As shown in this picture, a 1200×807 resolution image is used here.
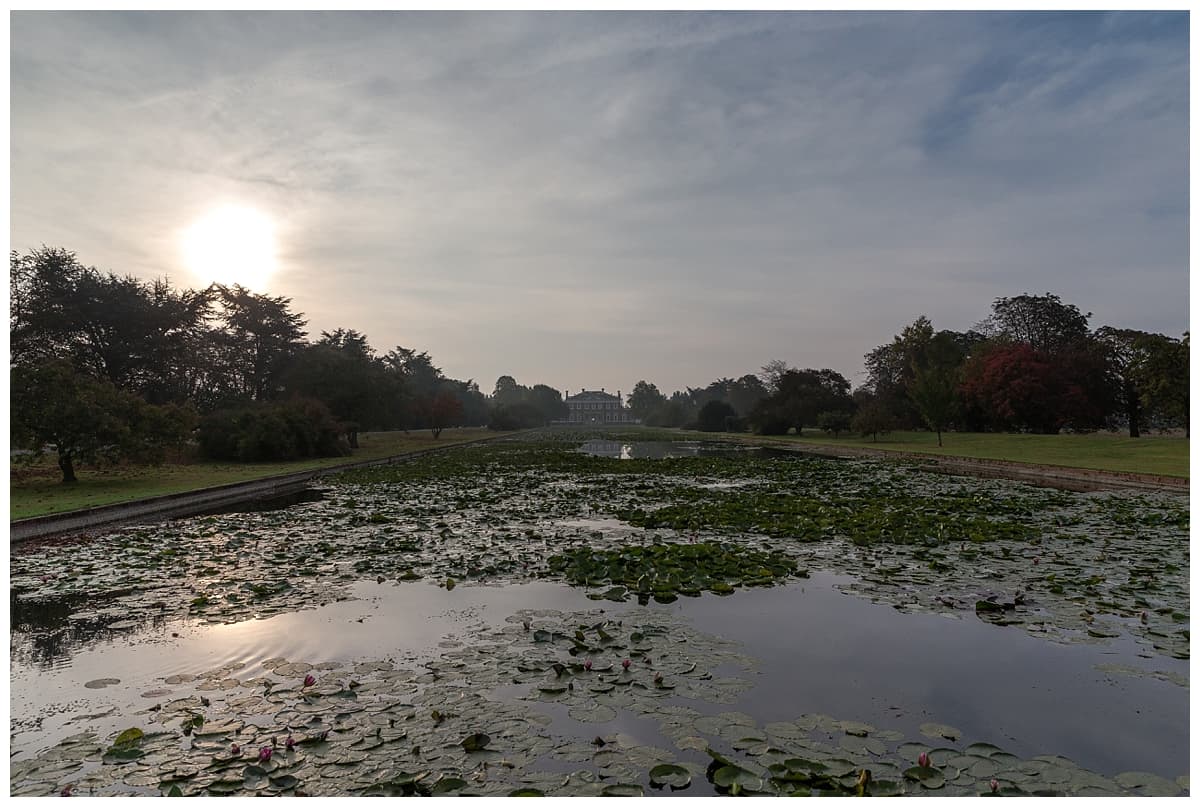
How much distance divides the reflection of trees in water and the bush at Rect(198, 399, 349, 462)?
Result: 27.0 m

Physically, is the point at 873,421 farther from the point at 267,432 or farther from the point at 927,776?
the point at 927,776

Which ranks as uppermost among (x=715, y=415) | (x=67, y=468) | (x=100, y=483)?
(x=715, y=415)

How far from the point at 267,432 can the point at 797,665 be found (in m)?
32.7

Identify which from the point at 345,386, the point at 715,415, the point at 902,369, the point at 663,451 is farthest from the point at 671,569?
the point at 715,415

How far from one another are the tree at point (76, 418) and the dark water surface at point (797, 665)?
1670cm

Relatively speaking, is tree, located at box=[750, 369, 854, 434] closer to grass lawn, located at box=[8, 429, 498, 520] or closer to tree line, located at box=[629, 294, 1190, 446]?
tree line, located at box=[629, 294, 1190, 446]

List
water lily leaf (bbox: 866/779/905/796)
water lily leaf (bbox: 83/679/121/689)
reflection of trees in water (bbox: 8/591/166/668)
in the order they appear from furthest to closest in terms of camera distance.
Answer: reflection of trees in water (bbox: 8/591/166/668) → water lily leaf (bbox: 83/679/121/689) → water lily leaf (bbox: 866/779/905/796)

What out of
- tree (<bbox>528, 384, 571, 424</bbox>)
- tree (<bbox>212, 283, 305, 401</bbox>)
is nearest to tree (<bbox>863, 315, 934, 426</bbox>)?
tree (<bbox>212, 283, 305, 401</bbox>)

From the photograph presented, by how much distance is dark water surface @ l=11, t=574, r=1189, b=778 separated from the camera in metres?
4.43

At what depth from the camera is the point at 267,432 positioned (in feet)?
109

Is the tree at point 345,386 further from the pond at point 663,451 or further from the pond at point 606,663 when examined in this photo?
the pond at point 606,663
